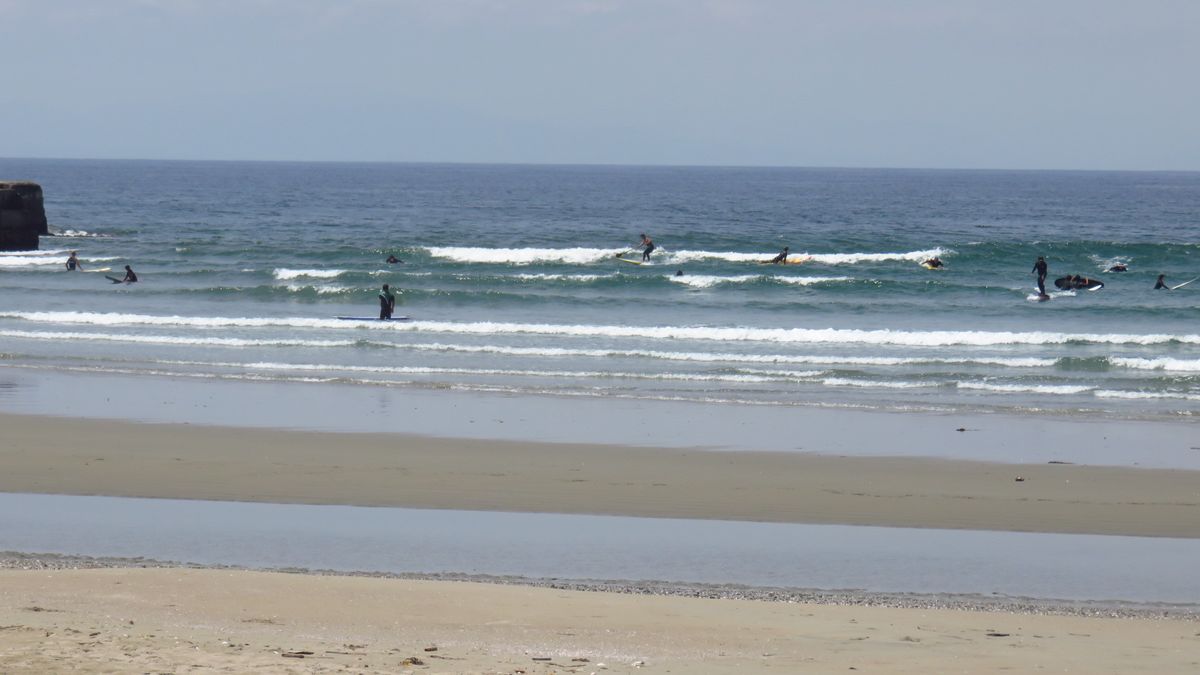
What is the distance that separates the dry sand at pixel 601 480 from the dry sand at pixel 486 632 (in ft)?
10.8

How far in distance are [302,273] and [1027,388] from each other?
2335cm

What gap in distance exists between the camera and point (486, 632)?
730 centimetres

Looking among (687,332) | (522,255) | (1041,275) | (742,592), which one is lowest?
(687,332)

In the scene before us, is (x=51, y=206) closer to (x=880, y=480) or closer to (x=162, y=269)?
(x=162, y=269)

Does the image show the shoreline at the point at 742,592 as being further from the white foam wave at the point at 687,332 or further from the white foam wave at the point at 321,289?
the white foam wave at the point at 321,289

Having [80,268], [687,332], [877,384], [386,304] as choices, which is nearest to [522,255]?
[80,268]

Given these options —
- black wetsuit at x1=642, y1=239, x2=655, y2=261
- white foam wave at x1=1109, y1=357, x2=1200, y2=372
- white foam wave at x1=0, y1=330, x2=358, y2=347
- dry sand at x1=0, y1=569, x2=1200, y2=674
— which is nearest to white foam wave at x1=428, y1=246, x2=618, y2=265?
black wetsuit at x1=642, y1=239, x2=655, y2=261

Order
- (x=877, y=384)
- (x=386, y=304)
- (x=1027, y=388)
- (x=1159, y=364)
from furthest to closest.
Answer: (x=386, y=304) < (x=1159, y=364) < (x=877, y=384) < (x=1027, y=388)

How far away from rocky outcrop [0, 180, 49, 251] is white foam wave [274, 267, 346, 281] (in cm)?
1241

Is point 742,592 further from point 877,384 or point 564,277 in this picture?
point 564,277

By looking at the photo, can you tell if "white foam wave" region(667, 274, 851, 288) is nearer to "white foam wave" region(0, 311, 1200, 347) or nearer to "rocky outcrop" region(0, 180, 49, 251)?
"white foam wave" region(0, 311, 1200, 347)

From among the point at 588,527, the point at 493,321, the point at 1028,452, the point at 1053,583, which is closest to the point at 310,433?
the point at 588,527

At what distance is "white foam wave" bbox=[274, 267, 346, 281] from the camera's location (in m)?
37.7

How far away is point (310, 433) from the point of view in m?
15.4
